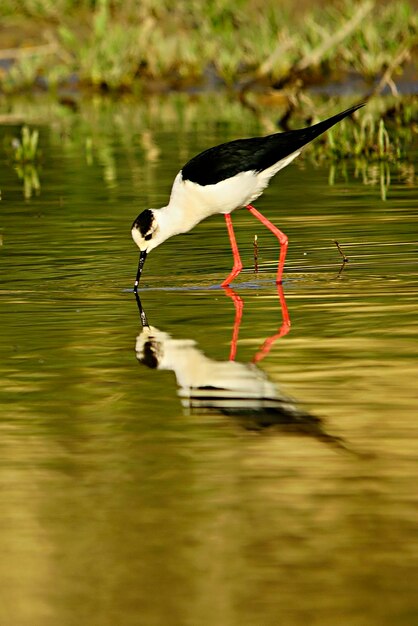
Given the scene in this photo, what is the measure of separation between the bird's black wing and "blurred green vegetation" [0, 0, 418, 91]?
15.5m

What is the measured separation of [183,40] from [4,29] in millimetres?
6051

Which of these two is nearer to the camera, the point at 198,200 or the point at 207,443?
the point at 207,443

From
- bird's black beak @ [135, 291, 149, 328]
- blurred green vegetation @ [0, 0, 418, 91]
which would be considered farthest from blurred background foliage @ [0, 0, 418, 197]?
bird's black beak @ [135, 291, 149, 328]

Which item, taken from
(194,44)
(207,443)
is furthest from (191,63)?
(207,443)

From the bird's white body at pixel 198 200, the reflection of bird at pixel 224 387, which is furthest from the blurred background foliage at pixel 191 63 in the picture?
the reflection of bird at pixel 224 387

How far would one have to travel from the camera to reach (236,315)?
8523 mm

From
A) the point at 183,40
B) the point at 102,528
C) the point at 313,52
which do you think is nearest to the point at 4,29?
the point at 183,40

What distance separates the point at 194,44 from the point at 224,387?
75.9ft

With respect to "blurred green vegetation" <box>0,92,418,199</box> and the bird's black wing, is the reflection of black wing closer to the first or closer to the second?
the bird's black wing

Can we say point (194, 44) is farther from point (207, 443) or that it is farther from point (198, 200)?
point (207, 443)

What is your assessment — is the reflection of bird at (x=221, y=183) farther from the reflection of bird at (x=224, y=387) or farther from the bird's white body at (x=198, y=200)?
the reflection of bird at (x=224, y=387)

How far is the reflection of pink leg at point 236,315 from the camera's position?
7.40m

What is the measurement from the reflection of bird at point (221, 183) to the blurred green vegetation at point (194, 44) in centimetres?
1555

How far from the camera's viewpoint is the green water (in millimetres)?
4199
